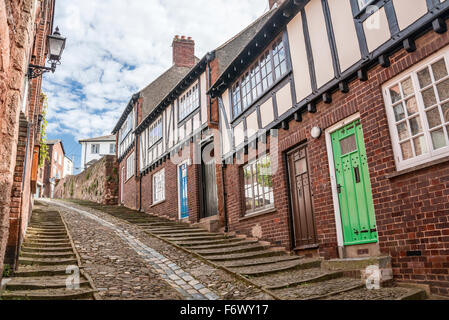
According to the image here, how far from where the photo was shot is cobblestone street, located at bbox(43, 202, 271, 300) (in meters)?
5.19

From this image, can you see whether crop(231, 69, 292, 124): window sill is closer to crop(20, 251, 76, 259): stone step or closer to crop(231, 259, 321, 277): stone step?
crop(231, 259, 321, 277): stone step

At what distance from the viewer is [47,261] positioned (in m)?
6.64

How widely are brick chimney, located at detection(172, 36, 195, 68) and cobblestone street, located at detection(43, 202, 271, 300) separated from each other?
42.2 ft

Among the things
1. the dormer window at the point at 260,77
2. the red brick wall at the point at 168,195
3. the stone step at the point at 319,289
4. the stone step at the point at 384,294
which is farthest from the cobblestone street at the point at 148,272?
the red brick wall at the point at 168,195

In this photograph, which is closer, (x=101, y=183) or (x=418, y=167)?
(x=418, y=167)

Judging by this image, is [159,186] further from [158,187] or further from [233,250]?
[233,250]

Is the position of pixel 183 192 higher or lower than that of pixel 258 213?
higher

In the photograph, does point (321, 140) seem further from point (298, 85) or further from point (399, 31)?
point (399, 31)

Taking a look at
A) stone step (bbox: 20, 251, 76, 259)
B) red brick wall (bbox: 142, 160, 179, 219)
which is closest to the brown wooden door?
stone step (bbox: 20, 251, 76, 259)

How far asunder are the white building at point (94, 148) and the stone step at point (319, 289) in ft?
151

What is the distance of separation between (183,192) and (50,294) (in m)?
9.28

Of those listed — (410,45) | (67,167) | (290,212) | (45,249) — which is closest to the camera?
(410,45)

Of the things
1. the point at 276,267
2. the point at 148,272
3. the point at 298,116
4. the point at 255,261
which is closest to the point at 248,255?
the point at 255,261

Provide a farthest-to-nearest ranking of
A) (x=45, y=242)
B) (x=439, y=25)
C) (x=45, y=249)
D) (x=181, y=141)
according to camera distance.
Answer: (x=181, y=141)
(x=45, y=242)
(x=45, y=249)
(x=439, y=25)
